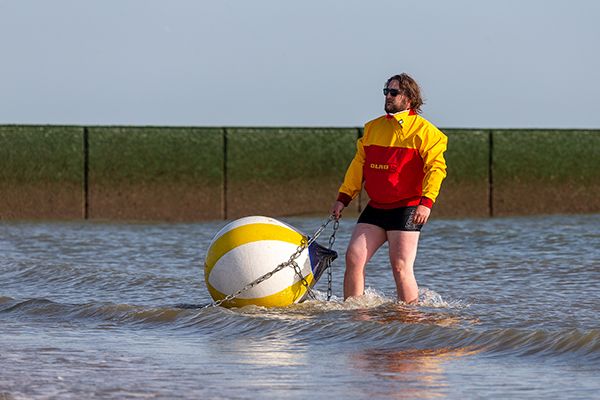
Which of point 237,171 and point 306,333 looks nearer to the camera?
point 306,333

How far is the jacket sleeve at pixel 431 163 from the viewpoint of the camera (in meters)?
9.02

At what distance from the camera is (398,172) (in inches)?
361

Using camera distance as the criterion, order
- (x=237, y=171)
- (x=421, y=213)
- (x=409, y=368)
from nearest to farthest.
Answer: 1. (x=409, y=368)
2. (x=421, y=213)
3. (x=237, y=171)

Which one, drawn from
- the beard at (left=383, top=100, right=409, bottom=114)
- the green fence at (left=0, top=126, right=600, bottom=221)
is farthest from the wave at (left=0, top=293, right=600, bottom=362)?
the green fence at (left=0, top=126, right=600, bottom=221)

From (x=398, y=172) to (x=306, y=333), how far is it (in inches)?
52.9

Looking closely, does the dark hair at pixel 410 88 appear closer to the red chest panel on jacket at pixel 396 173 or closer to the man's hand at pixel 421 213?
the red chest panel on jacket at pixel 396 173

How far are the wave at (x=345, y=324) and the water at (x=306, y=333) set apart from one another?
0.01m

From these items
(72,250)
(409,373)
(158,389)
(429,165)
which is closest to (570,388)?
(409,373)

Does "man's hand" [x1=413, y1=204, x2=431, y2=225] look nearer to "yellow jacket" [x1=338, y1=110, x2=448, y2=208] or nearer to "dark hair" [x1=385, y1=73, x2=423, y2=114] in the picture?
"yellow jacket" [x1=338, y1=110, x2=448, y2=208]

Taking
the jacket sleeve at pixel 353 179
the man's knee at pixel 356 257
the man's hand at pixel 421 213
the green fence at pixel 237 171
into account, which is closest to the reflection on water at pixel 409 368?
the man's hand at pixel 421 213

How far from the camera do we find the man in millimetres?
9117

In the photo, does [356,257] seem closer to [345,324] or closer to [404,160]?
[345,324]

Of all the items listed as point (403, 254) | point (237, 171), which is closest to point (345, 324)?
point (403, 254)

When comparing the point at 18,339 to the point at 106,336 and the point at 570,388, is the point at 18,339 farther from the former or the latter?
the point at 570,388
